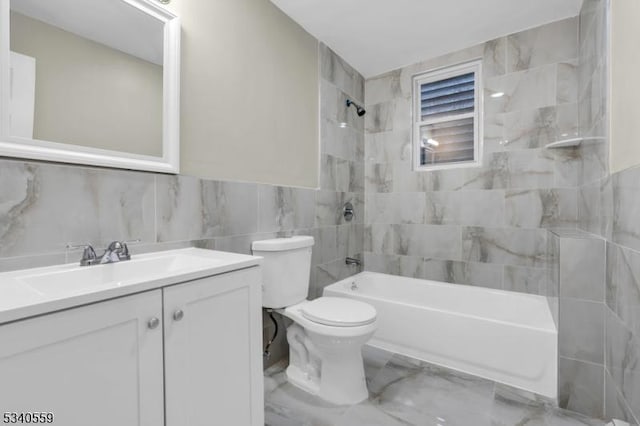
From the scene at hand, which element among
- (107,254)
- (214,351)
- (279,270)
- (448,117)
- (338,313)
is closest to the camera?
(214,351)

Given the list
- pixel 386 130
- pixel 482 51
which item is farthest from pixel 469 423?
pixel 482 51

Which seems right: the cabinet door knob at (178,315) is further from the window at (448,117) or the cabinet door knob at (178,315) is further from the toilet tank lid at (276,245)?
the window at (448,117)

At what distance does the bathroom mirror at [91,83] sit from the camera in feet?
3.29

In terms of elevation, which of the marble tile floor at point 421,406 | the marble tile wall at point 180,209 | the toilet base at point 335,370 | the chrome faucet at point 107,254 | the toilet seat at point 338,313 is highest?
the marble tile wall at point 180,209

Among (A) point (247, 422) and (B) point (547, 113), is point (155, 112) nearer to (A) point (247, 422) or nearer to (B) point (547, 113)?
(A) point (247, 422)

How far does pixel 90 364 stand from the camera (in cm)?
73

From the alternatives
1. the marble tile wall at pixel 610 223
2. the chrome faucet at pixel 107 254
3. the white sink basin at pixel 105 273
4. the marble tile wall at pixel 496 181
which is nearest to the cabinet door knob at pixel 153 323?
the white sink basin at pixel 105 273

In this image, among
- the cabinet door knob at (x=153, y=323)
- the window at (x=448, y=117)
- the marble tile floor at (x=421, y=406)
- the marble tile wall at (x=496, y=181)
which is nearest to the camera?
the cabinet door knob at (x=153, y=323)

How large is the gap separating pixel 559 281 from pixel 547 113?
1.40m

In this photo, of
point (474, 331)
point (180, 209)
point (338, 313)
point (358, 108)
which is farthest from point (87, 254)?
point (358, 108)

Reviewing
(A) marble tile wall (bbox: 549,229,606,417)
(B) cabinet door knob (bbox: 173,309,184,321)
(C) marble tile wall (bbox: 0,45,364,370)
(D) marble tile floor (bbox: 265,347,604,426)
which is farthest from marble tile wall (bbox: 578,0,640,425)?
(C) marble tile wall (bbox: 0,45,364,370)

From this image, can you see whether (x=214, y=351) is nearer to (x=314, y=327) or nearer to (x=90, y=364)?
(x=90, y=364)

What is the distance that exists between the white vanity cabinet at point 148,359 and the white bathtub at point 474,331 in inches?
50.5

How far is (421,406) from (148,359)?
4.82ft
